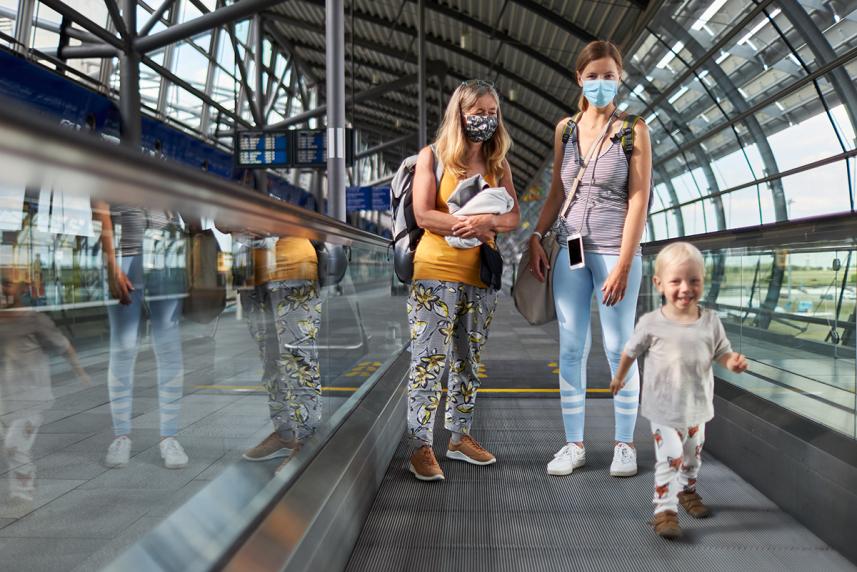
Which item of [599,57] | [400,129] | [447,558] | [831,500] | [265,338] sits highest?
[400,129]

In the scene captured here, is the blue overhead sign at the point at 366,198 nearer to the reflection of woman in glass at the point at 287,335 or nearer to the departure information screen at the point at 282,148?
the departure information screen at the point at 282,148

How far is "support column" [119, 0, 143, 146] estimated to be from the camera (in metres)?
10.6

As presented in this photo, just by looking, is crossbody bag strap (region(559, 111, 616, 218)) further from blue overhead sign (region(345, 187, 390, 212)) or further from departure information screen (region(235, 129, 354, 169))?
blue overhead sign (region(345, 187, 390, 212))

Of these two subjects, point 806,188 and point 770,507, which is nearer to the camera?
point 770,507

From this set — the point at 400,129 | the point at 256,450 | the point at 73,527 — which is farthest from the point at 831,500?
the point at 400,129

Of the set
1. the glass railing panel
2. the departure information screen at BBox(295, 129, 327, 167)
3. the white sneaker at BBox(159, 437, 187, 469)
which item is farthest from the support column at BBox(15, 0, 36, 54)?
the white sneaker at BBox(159, 437, 187, 469)

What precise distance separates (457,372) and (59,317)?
217 centimetres

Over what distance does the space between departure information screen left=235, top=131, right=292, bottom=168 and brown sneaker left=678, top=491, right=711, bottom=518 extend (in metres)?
12.2

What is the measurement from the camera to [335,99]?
284 inches

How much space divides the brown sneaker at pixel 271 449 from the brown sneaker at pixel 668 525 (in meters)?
1.21

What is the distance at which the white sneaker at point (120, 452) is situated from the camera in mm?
1231

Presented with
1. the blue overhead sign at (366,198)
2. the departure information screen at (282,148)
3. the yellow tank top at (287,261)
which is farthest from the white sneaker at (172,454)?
the blue overhead sign at (366,198)

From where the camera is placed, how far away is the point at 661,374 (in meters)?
2.17

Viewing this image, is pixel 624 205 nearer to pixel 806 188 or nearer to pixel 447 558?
pixel 447 558
